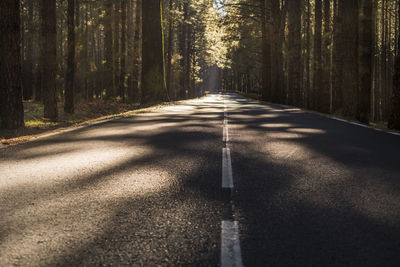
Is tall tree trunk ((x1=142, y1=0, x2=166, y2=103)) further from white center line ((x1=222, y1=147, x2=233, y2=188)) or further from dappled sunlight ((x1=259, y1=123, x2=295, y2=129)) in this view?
white center line ((x1=222, y1=147, x2=233, y2=188))

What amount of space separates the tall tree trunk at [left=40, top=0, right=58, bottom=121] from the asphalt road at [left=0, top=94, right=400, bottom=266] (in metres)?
7.17

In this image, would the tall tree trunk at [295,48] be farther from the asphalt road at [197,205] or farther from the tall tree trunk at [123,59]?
the asphalt road at [197,205]

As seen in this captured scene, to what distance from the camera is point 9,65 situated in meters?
10.5

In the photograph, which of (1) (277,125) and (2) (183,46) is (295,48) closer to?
(1) (277,125)

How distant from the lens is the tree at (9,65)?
10414mm

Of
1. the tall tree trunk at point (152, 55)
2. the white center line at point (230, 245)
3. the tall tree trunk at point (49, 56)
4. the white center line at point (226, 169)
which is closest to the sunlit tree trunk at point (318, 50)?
the tall tree trunk at point (152, 55)

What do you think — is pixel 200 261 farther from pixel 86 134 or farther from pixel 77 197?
pixel 86 134

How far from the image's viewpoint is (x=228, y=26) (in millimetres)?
35750

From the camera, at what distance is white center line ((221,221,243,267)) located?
9.38ft

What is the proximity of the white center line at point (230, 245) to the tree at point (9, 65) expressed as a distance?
29.2ft

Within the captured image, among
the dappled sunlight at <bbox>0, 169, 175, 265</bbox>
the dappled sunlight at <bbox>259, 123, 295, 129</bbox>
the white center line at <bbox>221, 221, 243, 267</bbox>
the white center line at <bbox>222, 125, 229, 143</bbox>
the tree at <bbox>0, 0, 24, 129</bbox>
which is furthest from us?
the dappled sunlight at <bbox>259, 123, 295, 129</bbox>

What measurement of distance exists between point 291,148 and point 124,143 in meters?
3.46

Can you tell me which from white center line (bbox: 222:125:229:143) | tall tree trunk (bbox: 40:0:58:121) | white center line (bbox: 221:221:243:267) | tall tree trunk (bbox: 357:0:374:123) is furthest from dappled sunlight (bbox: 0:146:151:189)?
tall tree trunk (bbox: 357:0:374:123)

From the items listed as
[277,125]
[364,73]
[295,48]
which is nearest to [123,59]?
[295,48]
